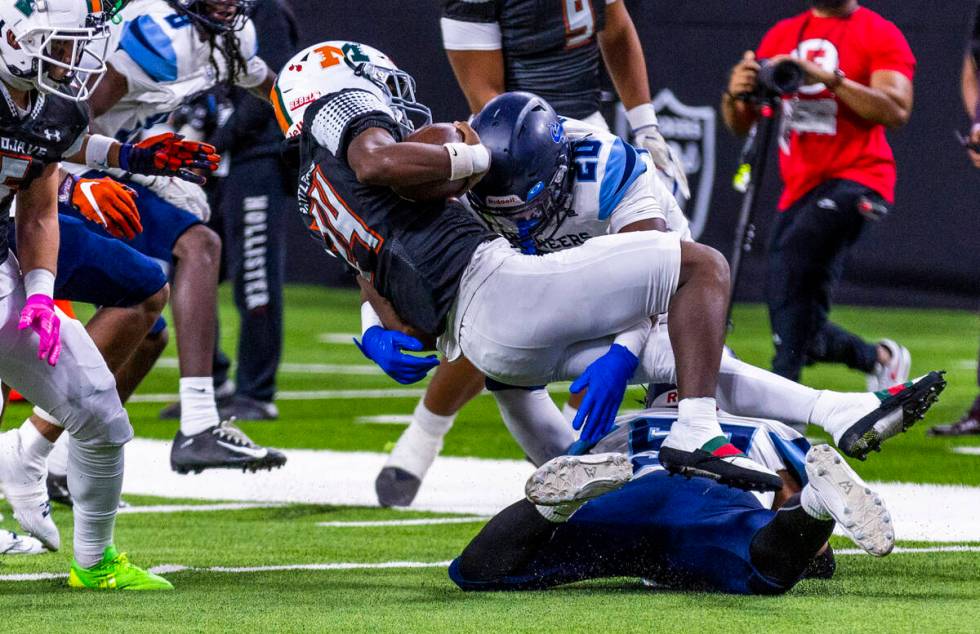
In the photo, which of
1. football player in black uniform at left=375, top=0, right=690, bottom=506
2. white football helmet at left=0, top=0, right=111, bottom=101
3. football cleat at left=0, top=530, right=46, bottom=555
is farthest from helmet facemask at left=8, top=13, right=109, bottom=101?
football player in black uniform at left=375, top=0, right=690, bottom=506

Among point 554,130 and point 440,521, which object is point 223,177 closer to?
point 440,521

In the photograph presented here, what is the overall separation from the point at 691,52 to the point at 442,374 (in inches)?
241

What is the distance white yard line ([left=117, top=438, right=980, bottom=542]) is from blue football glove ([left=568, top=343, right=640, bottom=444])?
1064 millimetres

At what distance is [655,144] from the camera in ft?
15.2

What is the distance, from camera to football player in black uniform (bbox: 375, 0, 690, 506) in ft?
15.7

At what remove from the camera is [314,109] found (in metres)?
3.58

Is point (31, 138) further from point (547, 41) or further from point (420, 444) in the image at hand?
point (547, 41)

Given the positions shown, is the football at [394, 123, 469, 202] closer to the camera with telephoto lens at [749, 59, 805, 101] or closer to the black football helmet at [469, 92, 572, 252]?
the black football helmet at [469, 92, 572, 252]

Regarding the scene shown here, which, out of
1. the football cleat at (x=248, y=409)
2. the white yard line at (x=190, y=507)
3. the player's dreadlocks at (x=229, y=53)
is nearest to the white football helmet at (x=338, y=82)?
the player's dreadlocks at (x=229, y=53)

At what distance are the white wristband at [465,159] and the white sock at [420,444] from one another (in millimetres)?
1537

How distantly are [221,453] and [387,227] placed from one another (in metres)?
1.34

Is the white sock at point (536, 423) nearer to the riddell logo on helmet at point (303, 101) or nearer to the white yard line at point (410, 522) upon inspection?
the white yard line at point (410, 522)

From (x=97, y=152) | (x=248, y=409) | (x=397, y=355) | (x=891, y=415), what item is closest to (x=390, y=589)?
(x=397, y=355)

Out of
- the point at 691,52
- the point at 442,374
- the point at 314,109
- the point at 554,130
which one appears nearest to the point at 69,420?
the point at 314,109
